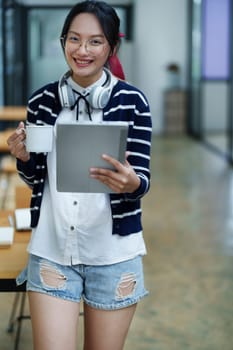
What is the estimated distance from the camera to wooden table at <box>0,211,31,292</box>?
2078mm

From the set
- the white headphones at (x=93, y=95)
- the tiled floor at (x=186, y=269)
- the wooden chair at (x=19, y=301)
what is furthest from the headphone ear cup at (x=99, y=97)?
the tiled floor at (x=186, y=269)

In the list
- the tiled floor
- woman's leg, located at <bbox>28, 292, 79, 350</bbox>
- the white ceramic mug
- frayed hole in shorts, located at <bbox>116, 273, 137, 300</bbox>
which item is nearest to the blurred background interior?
the tiled floor

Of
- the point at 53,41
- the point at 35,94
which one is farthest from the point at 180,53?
the point at 35,94

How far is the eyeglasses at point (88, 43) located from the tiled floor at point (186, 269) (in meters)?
1.81

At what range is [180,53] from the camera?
514 inches

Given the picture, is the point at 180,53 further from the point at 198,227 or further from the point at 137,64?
the point at 198,227

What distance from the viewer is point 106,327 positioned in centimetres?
188

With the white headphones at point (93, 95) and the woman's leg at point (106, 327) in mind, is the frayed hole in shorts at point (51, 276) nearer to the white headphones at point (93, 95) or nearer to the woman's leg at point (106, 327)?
the woman's leg at point (106, 327)

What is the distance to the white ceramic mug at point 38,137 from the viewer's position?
5.80 ft

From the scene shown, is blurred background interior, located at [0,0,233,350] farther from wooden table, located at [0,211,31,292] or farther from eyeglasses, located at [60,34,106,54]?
wooden table, located at [0,211,31,292]

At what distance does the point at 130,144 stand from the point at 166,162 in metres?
7.49

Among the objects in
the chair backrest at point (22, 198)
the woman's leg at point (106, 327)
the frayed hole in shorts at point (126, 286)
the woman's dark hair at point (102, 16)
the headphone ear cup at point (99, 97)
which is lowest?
the woman's leg at point (106, 327)

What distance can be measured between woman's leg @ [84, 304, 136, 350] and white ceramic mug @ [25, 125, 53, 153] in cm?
48

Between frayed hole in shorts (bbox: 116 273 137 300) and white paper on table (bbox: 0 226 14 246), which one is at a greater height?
white paper on table (bbox: 0 226 14 246)
